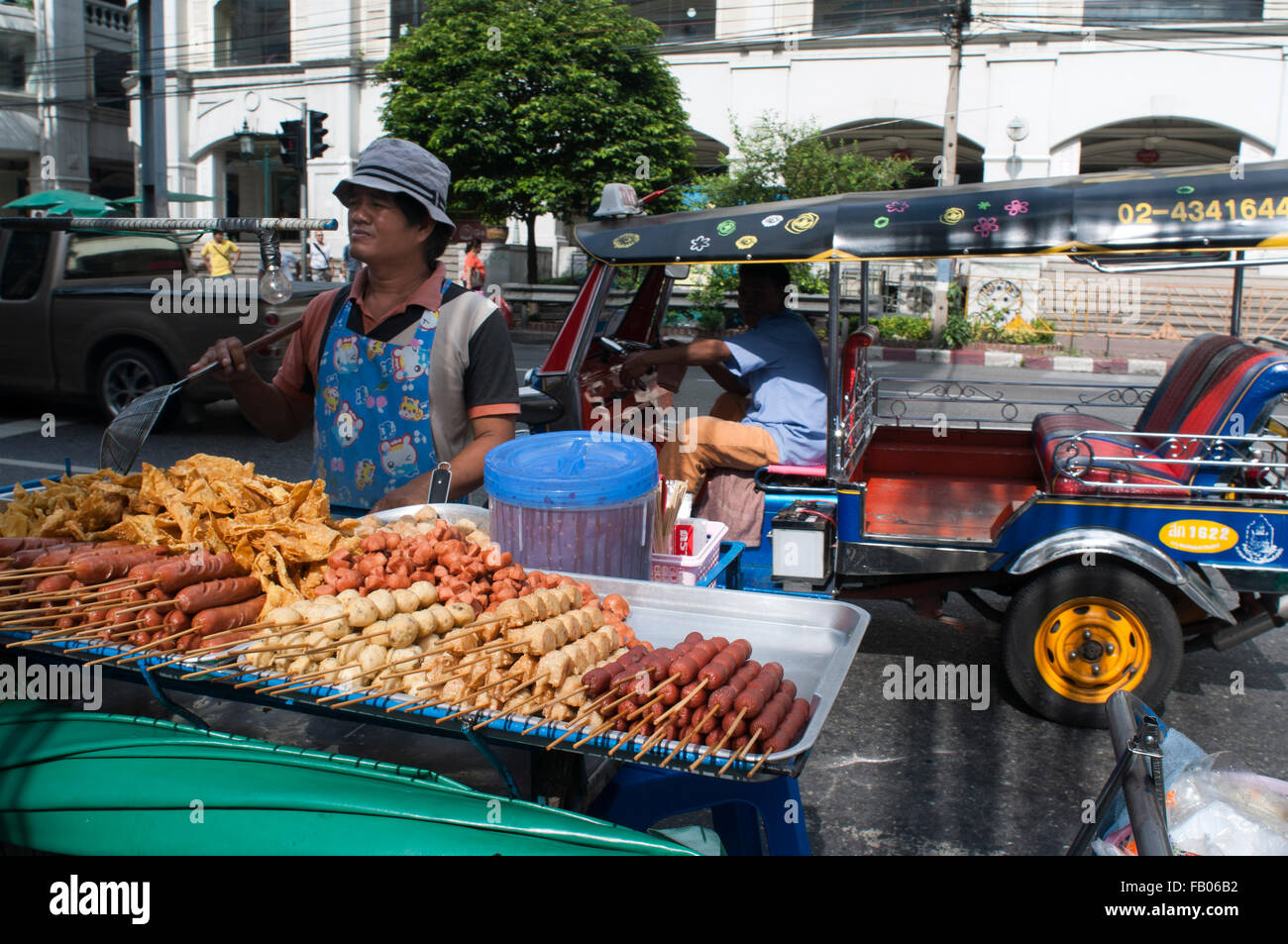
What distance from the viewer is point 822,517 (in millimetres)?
4336

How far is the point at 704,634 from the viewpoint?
2488 millimetres

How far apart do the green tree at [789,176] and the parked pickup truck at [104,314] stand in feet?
29.5

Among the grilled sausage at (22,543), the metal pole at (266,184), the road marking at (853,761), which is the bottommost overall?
the road marking at (853,761)

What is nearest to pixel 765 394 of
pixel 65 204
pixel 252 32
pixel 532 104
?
pixel 532 104

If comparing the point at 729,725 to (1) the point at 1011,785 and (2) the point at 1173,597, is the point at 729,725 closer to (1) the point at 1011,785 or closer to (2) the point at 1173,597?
(1) the point at 1011,785

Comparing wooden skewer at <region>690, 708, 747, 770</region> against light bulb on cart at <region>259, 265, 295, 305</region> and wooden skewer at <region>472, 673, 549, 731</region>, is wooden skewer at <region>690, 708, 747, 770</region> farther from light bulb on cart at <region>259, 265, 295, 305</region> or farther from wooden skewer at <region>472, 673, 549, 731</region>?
light bulb on cart at <region>259, 265, 295, 305</region>

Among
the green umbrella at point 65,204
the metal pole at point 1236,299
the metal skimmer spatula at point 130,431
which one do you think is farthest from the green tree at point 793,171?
the metal skimmer spatula at point 130,431

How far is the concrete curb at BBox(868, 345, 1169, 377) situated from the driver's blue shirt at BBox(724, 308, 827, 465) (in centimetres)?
1065

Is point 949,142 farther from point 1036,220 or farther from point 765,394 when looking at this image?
point 1036,220

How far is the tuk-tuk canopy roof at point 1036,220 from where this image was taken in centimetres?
385

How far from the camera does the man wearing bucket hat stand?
313cm

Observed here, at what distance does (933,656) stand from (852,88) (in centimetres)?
2291

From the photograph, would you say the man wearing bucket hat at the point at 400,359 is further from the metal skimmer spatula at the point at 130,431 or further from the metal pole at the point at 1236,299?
the metal pole at the point at 1236,299
